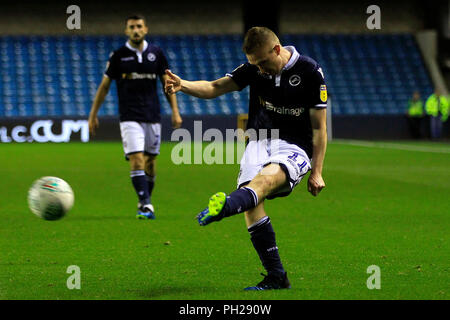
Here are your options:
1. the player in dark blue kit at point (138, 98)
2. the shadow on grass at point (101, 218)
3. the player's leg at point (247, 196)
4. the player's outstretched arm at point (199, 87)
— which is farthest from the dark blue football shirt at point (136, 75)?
the player's leg at point (247, 196)

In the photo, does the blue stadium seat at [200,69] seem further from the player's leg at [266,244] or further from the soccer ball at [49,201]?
A: the player's leg at [266,244]

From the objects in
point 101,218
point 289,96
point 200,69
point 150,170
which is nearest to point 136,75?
point 150,170

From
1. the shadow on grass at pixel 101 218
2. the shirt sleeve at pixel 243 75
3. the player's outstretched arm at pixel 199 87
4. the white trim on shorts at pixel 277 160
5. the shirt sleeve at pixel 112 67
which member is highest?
the shirt sleeve at pixel 112 67

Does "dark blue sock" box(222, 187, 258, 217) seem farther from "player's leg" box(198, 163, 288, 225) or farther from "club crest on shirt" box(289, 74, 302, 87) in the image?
"club crest on shirt" box(289, 74, 302, 87)

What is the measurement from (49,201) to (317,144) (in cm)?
247

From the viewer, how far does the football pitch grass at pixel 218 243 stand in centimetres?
624

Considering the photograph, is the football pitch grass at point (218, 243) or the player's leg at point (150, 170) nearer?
the football pitch grass at point (218, 243)

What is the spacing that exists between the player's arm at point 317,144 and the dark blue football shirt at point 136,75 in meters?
4.91

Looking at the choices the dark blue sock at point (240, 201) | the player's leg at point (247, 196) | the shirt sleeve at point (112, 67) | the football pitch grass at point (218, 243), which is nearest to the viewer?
the player's leg at point (247, 196)

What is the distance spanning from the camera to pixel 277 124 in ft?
20.4

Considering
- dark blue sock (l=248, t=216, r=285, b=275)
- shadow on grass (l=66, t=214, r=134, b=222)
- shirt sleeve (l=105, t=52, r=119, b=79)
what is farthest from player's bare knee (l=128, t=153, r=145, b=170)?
dark blue sock (l=248, t=216, r=285, b=275)

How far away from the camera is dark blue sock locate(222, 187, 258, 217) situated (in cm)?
526

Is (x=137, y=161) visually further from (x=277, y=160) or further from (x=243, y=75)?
(x=277, y=160)

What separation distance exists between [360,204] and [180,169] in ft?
25.8
